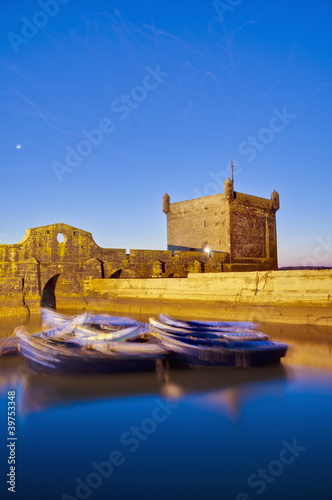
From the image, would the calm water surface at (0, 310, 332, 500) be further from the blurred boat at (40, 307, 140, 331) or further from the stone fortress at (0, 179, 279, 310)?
the stone fortress at (0, 179, 279, 310)

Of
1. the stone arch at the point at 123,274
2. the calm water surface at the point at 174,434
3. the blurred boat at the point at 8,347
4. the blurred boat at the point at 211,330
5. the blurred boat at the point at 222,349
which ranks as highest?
the stone arch at the point at 123,274

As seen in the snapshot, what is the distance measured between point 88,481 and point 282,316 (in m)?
9.28

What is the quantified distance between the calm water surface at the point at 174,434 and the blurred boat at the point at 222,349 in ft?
0.81

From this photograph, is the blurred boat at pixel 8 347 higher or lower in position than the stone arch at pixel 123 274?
lower

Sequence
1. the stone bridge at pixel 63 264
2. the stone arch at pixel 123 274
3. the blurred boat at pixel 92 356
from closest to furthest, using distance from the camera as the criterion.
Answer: the blurred boat at pixel 92 356
the stone bridge at pixel 63 264
the stone arch at pixel 123 274

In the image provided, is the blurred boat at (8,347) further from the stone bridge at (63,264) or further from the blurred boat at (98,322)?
the stone bridge at (63,264)

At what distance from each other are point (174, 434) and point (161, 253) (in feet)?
60.1

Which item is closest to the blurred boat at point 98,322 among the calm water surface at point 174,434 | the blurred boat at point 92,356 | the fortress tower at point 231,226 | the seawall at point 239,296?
the blurred boat at point 92,356

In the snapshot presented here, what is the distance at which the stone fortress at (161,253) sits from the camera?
18562 mm

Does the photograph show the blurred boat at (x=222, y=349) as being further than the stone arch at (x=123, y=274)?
No

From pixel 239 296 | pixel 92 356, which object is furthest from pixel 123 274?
pixel 92 356

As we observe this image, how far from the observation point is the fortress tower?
30094mm

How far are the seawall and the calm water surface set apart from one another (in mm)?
3908

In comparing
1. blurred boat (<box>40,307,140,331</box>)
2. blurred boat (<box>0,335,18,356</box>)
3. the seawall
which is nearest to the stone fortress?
the seawall
